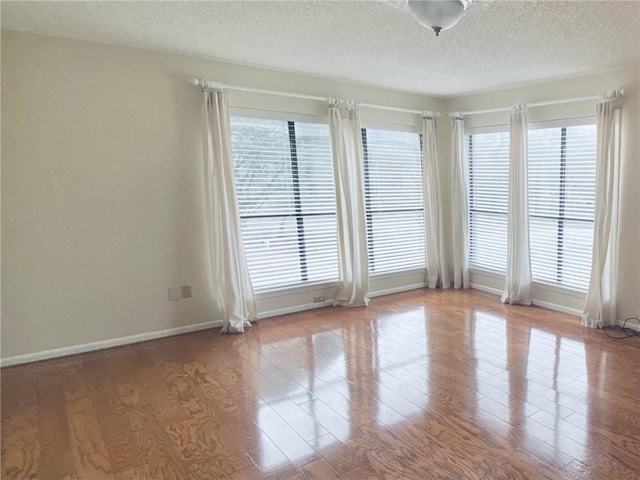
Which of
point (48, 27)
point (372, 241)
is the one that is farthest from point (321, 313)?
point (48, 27)

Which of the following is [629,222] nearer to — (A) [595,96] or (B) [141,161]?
(A) [595,96]

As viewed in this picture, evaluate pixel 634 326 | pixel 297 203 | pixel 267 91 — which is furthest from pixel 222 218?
pixel 634 326

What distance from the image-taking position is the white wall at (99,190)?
3.20 m

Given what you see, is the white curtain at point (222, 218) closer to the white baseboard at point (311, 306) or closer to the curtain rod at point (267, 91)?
the curtain rod at point (267, 91)

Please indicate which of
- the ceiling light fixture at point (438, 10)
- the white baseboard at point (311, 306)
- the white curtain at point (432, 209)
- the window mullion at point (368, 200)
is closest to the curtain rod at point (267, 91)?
the window mullion at point (368, 200)

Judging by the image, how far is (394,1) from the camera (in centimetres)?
254

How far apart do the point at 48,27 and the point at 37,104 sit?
58 centimetres

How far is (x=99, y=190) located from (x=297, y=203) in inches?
76.0

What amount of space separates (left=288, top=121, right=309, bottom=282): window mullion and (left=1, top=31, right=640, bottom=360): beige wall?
15.4 inches

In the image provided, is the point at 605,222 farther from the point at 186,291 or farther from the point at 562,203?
the point at 186,291

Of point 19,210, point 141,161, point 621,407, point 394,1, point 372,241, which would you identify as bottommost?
point 621,407

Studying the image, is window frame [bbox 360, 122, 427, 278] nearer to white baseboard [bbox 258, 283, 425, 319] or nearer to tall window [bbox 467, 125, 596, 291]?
white baseboard [bbox 258, 283, 425, 319]

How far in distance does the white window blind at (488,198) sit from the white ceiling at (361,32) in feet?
3.64

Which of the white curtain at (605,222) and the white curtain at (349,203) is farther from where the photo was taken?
the white curtain at (349,203)
